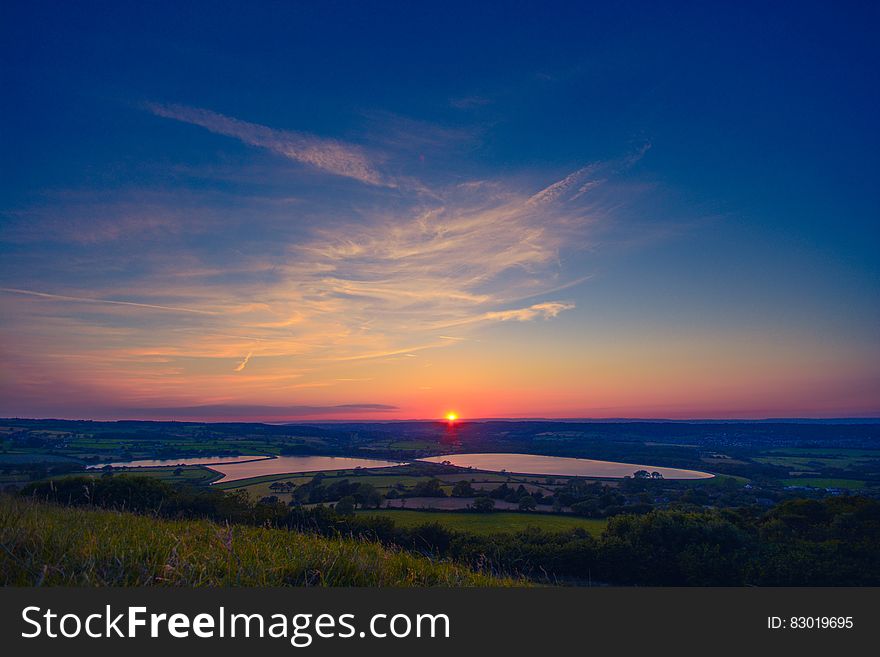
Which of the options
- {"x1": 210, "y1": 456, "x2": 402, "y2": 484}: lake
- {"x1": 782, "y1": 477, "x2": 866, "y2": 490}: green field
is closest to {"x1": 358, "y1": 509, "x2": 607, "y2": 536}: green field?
{"x1": 210, "y1": 456, "x2": 402, "y2": 484}: lake

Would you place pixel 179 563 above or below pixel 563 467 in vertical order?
above

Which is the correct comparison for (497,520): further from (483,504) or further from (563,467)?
(563,467)

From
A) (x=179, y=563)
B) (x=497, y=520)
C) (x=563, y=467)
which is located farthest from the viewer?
(x=563, y=467)

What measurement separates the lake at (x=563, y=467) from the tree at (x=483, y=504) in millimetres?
37146

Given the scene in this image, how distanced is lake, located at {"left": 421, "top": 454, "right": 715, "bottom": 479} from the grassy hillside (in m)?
86.1

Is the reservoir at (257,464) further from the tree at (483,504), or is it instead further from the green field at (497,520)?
the tree at (483,504)

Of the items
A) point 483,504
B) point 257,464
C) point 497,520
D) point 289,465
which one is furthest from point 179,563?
point 289,465

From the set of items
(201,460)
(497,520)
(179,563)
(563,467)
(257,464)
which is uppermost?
(179,563)

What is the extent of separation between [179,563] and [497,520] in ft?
155

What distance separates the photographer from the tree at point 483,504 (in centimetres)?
5241

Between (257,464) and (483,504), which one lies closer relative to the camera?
(483,504)

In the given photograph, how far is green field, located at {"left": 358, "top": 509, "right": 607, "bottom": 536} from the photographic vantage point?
4206 centimetres

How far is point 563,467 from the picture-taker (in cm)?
10306

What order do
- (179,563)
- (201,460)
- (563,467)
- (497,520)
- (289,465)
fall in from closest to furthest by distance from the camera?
(179,563)
(497,520)
(201,460)
(289,465)
(563,467)
